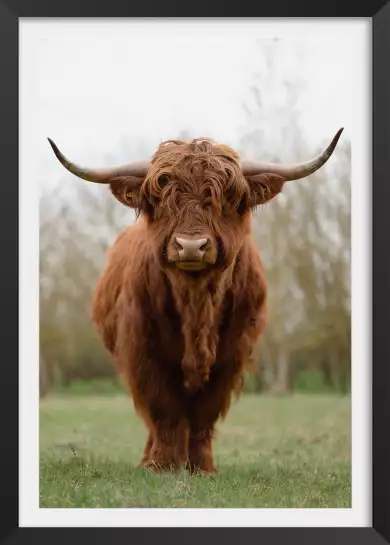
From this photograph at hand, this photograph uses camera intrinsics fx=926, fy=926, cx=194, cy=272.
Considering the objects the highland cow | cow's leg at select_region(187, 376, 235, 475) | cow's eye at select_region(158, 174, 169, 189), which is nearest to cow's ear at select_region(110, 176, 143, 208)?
the highland cow

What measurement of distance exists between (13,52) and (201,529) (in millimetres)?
2492

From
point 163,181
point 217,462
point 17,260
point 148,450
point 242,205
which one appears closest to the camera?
point 17,260

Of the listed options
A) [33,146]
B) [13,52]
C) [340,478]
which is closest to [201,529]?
[340,478]

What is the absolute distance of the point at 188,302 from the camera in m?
5.62

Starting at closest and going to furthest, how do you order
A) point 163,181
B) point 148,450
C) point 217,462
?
point 163,181, point 217,462, point 148,450

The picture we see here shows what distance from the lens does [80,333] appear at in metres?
8.09

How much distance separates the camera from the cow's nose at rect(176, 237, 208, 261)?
4.97m

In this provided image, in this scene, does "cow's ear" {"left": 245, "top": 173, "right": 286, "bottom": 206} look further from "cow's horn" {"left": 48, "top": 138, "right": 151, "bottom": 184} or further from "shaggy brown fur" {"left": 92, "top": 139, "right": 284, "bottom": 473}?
"cow's horn" {"left": 48, "top": 138, "right": 151, "bottom": 184}

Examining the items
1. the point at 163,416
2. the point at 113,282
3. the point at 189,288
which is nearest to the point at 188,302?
the point at 189,288

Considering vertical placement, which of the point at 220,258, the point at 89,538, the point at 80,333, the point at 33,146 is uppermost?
the point at 33,146

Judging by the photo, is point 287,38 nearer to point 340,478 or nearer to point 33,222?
point 33,222

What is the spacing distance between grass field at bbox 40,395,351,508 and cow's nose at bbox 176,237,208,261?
44.6 inches

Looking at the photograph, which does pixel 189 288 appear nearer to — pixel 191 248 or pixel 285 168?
pixel 191 248

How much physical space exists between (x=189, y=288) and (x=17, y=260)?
1315mm
